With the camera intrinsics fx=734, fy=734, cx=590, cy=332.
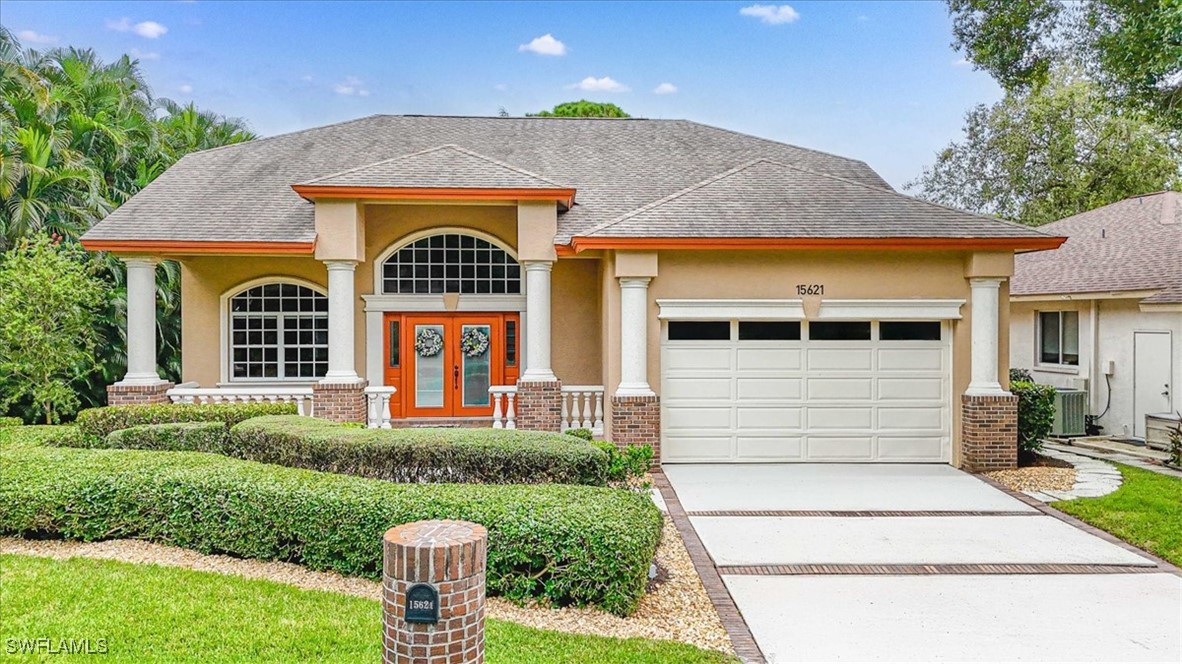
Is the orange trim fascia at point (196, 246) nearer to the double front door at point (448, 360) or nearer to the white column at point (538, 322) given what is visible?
the double front door at point (448, 360)

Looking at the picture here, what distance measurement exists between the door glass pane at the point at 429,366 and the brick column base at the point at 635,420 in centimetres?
423

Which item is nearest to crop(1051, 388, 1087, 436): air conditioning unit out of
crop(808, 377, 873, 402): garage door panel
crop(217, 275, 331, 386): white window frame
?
crop(808, 377, 873, 402): garage door panel

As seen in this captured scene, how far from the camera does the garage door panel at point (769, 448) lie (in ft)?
37.4

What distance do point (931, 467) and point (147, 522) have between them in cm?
1029

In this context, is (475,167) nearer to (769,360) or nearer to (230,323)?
(230,323)

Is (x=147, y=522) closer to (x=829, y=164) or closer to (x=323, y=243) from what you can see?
(x=323, y=243)

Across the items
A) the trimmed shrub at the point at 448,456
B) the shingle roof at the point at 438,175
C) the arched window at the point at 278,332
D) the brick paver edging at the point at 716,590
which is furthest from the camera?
the arched window at the point at 278,332

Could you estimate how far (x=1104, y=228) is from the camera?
1786 centimetres

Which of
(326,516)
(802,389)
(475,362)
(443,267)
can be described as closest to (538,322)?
(475,362)

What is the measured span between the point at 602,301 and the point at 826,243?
3923 mm

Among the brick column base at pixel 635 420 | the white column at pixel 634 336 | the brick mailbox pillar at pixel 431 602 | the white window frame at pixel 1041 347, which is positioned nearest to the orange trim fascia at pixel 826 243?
the white column at pixel 634 336

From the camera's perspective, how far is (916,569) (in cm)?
669

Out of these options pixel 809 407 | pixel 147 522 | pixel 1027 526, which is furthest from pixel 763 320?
pixel 147 522

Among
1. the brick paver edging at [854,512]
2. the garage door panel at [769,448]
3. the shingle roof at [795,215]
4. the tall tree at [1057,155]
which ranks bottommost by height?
the brick paver edging at [854,512]
